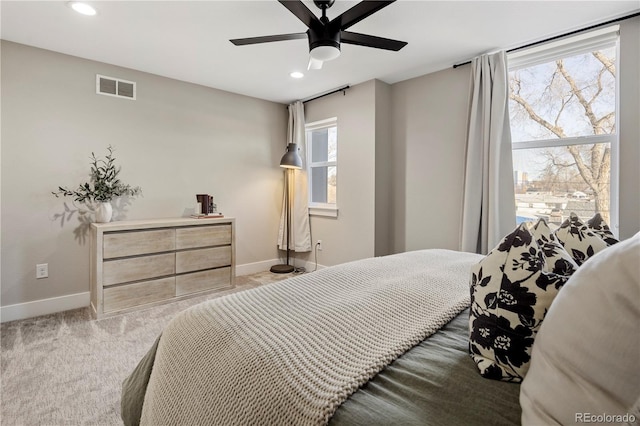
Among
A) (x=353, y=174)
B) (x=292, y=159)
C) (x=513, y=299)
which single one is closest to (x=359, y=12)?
(x=513, y=299)

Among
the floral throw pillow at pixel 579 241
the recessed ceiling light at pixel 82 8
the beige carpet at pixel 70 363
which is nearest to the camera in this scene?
the floral throw pillow at pixel 579 241

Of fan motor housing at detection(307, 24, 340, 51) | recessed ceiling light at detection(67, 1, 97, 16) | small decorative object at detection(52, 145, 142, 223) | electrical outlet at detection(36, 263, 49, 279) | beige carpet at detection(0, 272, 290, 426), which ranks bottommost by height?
beige carpet at detection(0, 272, 290, 426)

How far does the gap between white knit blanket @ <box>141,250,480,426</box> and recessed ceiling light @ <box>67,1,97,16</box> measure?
2346 millimetres

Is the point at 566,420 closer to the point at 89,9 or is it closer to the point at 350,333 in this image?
the point at 350,333

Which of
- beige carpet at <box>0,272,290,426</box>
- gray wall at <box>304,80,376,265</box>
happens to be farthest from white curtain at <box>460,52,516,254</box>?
beige carpet at <box>0,272,290,426</box>

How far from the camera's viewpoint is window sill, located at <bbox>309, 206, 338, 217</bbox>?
158 inches

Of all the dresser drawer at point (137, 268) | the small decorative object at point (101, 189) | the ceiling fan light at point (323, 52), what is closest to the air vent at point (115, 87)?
the small decorative object at point (101, 189)

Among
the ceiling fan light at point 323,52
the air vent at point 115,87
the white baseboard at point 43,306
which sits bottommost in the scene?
the white baseboard at point 43,306

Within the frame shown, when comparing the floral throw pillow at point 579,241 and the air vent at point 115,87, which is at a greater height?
the air vent at point 115,87

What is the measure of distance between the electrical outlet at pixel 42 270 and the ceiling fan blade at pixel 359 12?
3.25m

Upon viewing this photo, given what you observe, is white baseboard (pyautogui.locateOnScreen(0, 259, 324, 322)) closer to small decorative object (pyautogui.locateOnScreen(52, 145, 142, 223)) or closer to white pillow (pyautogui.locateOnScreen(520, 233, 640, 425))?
small decorative object (pyautogui.locateOnScreen(52, 145, 142, 223))

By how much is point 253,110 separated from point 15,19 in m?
2.35

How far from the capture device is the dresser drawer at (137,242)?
2.75 metres

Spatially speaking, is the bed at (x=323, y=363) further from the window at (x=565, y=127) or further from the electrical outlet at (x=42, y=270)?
the electrical outlet at (x=42, y=270)
